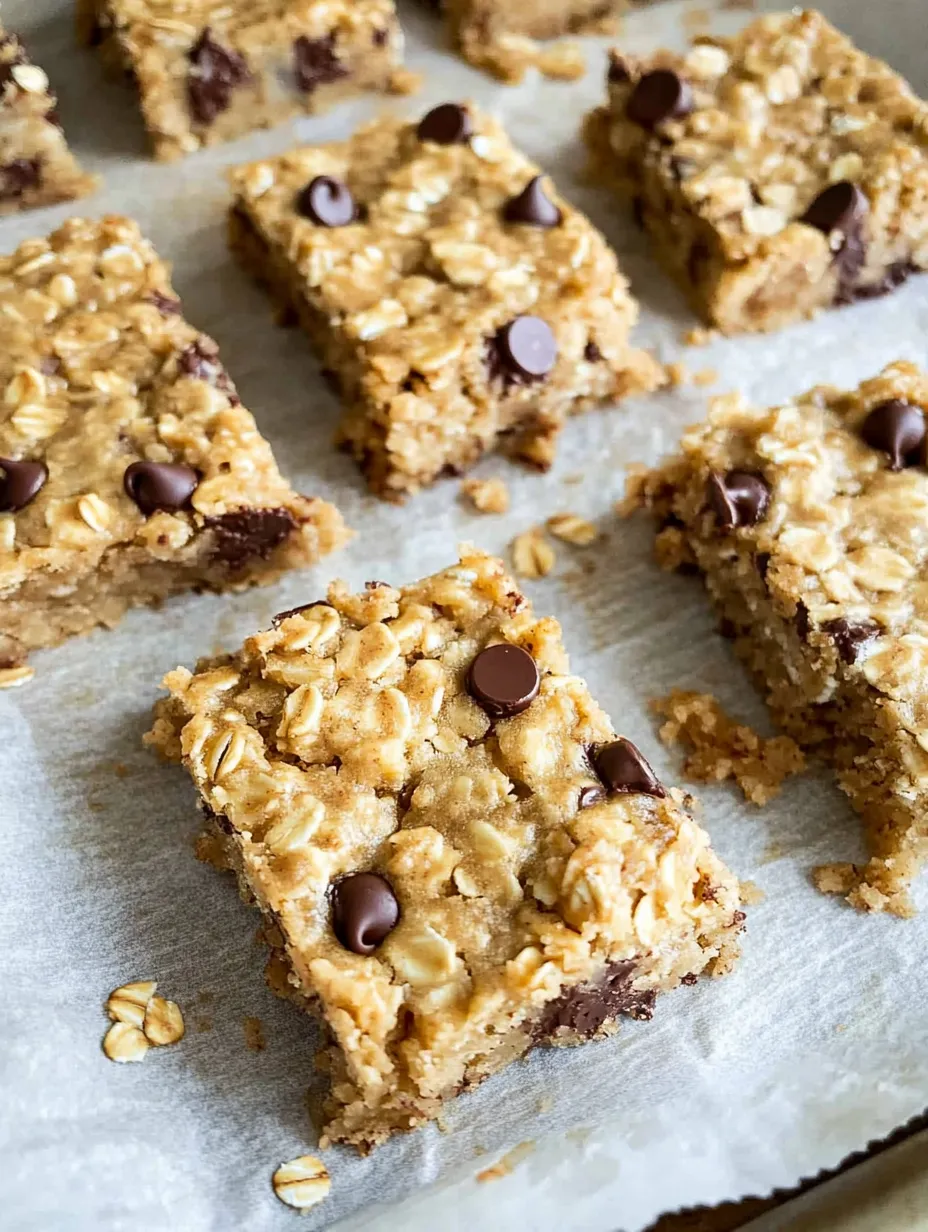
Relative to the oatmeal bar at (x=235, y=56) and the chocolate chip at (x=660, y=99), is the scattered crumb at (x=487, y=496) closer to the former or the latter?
the chocolate chip at (x=660, y=99)

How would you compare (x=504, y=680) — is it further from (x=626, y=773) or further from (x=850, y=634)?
(x=850, y=634)

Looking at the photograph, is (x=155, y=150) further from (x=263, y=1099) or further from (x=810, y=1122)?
(x=810, y=1122)

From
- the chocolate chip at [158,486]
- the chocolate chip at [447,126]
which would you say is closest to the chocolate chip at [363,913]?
the chocolate chip at [158,486]

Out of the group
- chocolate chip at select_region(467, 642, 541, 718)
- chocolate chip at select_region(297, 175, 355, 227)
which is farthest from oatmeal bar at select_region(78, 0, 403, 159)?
chocolate chip at select_region(467, 642, 541, 718)

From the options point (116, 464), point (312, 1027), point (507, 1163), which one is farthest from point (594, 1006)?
point (116, 464)

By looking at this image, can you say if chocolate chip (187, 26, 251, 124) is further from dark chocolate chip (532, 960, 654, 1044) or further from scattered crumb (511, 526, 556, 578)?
dark chocolate chip (532, 960, 654, 1044)

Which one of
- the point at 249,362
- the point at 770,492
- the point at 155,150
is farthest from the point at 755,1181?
the point at 155,150

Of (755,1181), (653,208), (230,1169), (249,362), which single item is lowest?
(230,1169)
